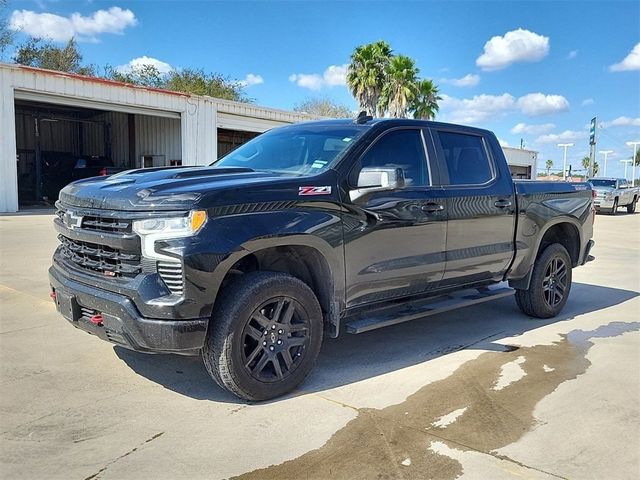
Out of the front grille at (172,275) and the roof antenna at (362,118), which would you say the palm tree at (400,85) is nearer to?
the roof antenna at (362,118)

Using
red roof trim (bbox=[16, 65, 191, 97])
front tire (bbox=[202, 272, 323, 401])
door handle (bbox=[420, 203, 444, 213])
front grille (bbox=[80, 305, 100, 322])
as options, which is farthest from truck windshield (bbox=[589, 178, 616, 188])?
front grille (bbox=[80, 305, 100, 322])

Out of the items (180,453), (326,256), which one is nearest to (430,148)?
(326,256)

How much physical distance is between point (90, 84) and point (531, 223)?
1806 cm

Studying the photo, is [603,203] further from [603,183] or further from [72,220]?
[72,220]

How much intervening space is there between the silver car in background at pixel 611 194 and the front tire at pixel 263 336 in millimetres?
24699

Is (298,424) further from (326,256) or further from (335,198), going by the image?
(335,198)

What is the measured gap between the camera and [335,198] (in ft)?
12.9

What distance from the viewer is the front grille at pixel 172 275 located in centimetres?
326

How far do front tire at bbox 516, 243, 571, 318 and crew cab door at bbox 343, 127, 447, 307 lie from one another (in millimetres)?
1744

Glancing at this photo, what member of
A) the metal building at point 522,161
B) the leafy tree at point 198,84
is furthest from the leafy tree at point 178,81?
the metal building at point 522,161

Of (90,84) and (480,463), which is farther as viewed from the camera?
(90,84)

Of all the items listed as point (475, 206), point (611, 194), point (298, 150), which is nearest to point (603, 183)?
point (611, 194)

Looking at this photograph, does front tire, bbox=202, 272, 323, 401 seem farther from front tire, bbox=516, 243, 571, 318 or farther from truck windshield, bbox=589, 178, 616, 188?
truck windshield, bbox=589, 178, 616, 188

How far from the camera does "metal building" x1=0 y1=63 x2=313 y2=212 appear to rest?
1831 cm
